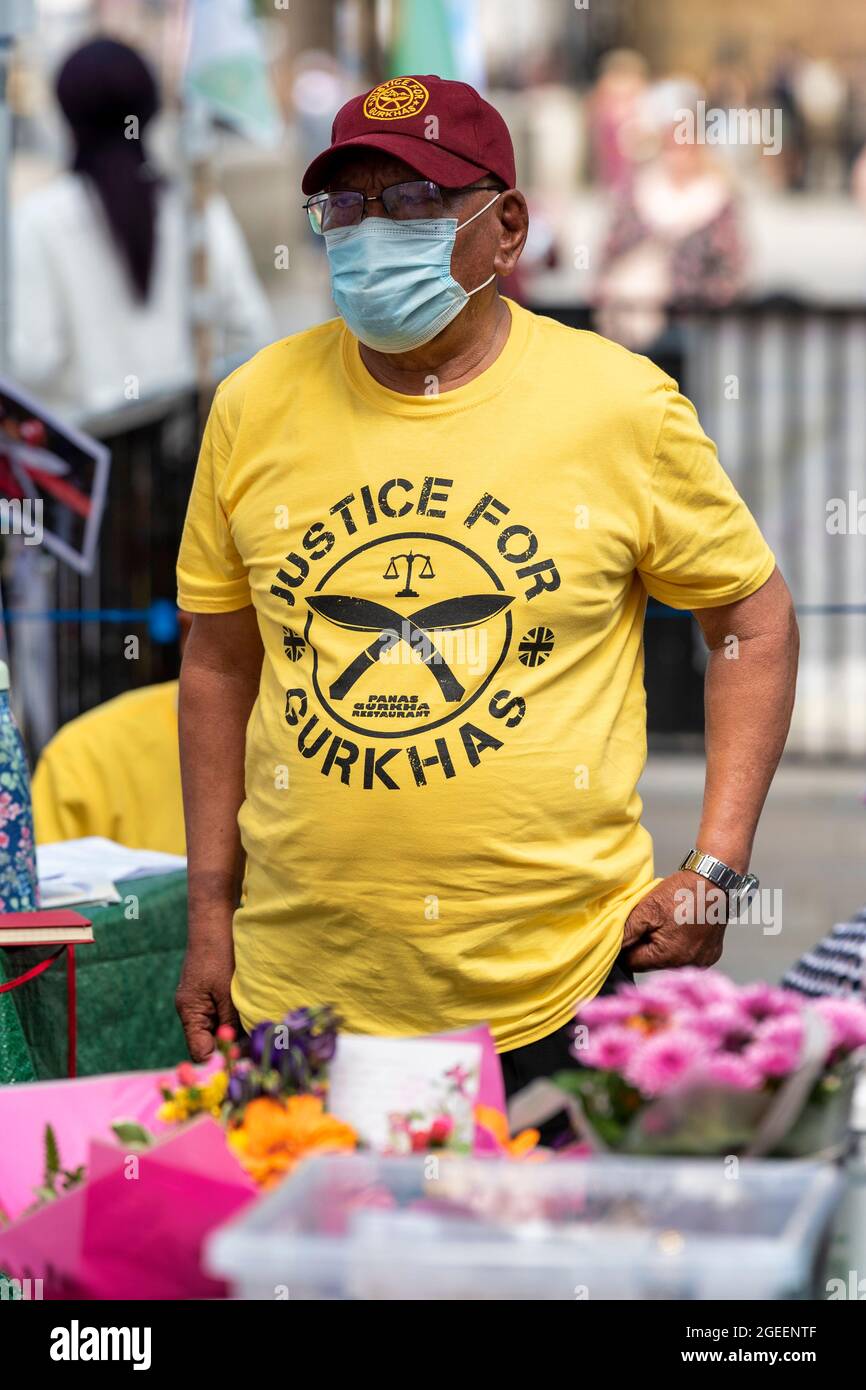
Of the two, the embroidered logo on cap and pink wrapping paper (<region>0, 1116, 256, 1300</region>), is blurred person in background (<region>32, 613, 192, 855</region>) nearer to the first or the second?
the embroidered logo on cap

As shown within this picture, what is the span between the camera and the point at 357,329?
2775mm

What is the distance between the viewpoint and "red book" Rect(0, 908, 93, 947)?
3186 millimetres

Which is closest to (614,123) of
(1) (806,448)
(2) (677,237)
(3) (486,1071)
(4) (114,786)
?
(2) (677,237)

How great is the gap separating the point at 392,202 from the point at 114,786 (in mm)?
2232

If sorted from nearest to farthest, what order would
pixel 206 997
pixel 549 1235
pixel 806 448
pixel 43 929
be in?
1. pixel 549 1235
2. pixel 206 997
3. pixel 43 929
4. pixel 806 448

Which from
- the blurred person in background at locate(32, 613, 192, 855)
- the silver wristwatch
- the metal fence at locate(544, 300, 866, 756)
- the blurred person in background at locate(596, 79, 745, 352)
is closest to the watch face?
the silver wristwatch

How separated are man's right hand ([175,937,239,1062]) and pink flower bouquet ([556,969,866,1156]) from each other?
3.81 ft

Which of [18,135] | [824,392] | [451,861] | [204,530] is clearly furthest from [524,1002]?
[18,135]

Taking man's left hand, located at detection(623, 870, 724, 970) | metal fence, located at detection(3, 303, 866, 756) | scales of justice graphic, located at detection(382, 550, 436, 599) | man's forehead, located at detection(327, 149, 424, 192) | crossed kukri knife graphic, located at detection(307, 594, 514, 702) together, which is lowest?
metal fence, located at detection(3, 303, 866, 756)

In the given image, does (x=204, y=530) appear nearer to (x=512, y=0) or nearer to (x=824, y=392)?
(x=824, y=392)

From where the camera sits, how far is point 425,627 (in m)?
2.64

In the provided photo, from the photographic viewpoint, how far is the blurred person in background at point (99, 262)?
617 centimetres

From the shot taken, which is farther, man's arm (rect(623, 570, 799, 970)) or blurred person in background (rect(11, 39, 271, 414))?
blurred person in background (rect(11, 39, 271, 414))

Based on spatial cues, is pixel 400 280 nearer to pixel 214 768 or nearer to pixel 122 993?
pixel 214 768
